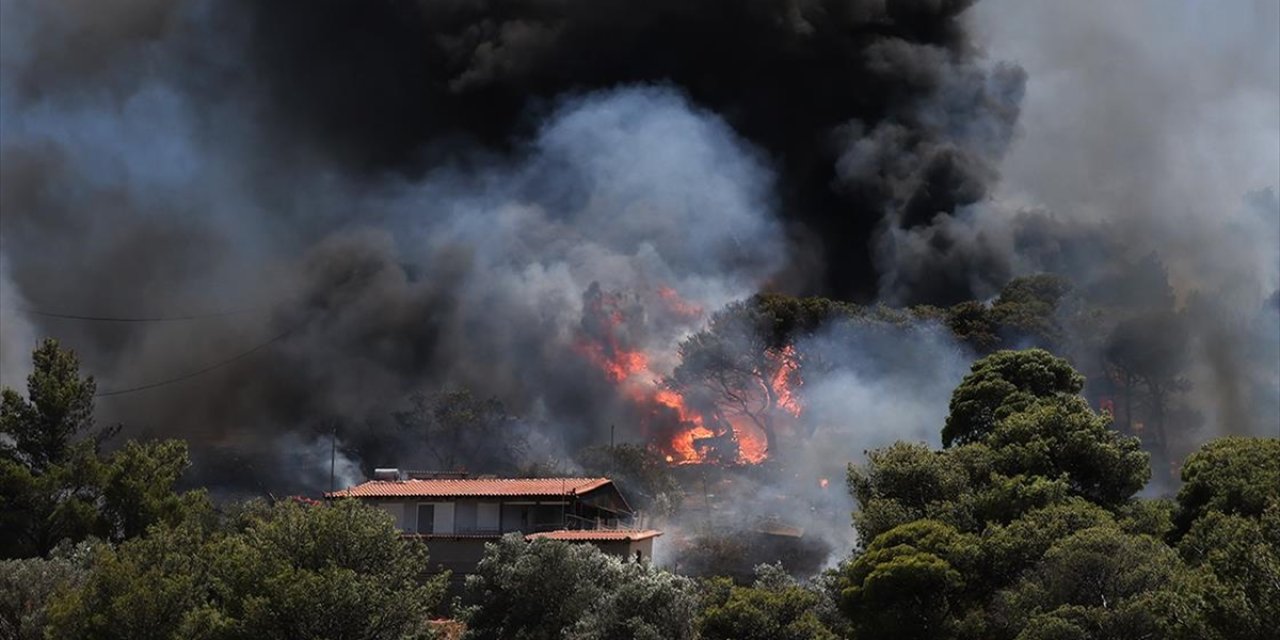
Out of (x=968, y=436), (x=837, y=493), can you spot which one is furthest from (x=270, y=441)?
(x=968, y=436)

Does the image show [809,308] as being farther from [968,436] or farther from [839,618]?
[839,618]

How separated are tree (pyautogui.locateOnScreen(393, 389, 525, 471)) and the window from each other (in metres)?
27.9

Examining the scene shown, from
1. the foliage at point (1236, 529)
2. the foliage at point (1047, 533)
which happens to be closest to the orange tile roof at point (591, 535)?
the foliage at point (1047, 533)

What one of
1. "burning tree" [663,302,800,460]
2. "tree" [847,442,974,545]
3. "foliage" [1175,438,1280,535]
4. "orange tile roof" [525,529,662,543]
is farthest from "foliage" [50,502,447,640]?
"burning tree" [663,302,800,460]

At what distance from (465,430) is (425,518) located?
29.7 meters

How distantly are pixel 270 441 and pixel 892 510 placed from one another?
63.8 m

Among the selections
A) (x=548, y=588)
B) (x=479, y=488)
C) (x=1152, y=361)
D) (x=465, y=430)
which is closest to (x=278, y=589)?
(x=548, y=588)

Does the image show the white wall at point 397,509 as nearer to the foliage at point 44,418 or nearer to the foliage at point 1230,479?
the foliage at point 44,418

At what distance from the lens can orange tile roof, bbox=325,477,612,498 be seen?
5866 cm

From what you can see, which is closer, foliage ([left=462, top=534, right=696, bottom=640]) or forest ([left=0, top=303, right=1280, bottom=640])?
forest ([left=0, top=303, right=1280, bottom=640])

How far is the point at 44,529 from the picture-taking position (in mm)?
55344

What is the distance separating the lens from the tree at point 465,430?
88.5 metres

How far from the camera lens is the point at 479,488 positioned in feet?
197

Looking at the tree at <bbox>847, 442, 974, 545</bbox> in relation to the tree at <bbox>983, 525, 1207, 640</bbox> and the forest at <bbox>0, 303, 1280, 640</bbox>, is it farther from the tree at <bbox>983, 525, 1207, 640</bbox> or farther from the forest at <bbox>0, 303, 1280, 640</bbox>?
the tree at <bbox>983, 525, 1207, 640</bbox>
